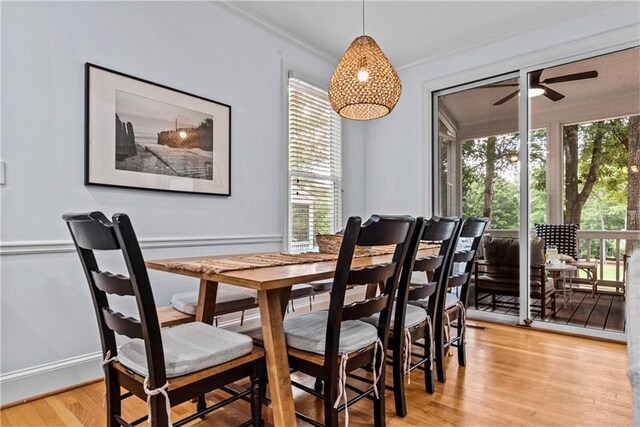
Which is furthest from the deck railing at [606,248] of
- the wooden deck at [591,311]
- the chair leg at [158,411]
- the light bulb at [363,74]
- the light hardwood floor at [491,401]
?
the chair leg at [158,411]

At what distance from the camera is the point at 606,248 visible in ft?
10.2

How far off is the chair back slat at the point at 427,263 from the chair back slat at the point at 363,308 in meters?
0.34

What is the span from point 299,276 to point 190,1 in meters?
2.41

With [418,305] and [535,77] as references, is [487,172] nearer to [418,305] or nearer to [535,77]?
[535,77]

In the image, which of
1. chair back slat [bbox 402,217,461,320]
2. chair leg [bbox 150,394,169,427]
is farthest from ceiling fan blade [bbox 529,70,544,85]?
chair leg [bbox 150,394,169,427]

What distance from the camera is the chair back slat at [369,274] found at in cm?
140

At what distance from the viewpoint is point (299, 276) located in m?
1.39

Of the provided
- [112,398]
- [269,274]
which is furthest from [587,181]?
[112,398]

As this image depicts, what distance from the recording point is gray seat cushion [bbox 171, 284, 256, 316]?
2.10 meters

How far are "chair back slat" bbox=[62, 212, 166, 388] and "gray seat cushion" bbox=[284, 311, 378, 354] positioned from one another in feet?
1.67

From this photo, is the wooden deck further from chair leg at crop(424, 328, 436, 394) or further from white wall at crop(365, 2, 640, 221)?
chair leg at crop(424, 328, 436, 394)

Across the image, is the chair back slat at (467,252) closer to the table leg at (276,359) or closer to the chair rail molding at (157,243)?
the table leg at (276,359)

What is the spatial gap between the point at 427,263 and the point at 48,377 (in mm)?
2119

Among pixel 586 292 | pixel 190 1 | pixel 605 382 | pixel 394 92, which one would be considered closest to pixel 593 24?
pixel 394 92
